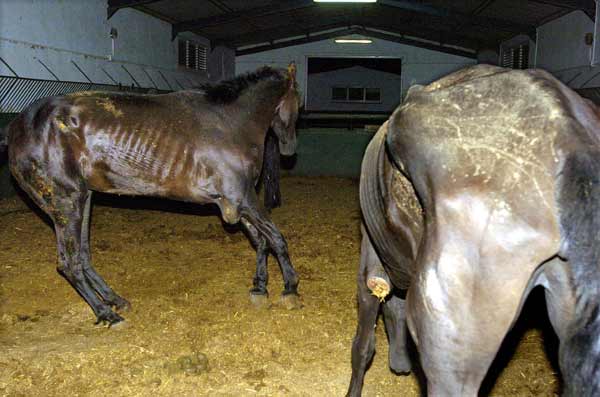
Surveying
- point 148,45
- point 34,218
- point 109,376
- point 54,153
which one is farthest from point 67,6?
point 109,376

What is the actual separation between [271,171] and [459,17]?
985cm

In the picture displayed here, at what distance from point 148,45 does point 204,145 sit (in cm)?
1077

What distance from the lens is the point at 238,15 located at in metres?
15.7

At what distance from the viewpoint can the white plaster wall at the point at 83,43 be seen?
29.0 feet

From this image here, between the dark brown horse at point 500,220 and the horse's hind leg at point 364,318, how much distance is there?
902 mm

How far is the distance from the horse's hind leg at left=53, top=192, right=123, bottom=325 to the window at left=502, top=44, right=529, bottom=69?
13.9 m

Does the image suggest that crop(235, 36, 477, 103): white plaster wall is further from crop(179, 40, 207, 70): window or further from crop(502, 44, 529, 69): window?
crop(502, 44, 529, 69): window

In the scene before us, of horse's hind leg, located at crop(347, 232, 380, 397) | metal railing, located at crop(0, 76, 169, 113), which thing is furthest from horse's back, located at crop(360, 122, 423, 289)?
metal railing, located at crop(0, 76, 169, 113)

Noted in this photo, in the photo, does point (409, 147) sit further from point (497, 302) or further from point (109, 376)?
point (109, 376)

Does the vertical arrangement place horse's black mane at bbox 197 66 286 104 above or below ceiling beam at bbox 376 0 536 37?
below

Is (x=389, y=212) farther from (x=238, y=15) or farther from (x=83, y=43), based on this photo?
(x=238, y=15)

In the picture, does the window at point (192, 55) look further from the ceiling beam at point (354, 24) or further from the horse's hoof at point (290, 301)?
the horse's hoof at point (290, 301)

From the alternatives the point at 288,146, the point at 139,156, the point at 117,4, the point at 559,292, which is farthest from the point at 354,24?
the point at 559,292

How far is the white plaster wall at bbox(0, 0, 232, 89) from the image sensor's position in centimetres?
885
